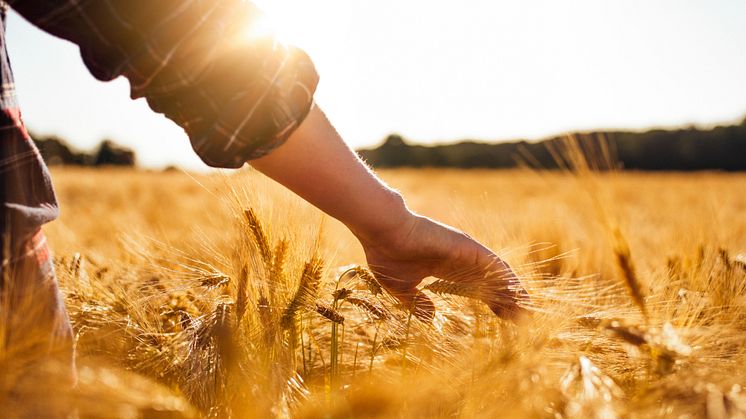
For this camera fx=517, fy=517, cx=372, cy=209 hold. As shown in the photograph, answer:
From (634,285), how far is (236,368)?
1.65 ft

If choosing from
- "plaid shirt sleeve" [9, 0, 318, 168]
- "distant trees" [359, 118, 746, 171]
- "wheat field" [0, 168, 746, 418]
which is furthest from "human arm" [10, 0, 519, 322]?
"distant trees" [359, 118, 746, 171]

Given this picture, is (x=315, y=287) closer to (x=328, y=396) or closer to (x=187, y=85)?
(x=328, y=396)

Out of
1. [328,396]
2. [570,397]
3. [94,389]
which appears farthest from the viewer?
[328,396]

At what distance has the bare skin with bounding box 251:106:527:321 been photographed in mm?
646

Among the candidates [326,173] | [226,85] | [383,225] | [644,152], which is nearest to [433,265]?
[383,225]

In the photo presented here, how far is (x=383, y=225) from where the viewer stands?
0.73 meters

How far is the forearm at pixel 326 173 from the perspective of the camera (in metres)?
0.64

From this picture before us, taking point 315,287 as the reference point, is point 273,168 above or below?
above

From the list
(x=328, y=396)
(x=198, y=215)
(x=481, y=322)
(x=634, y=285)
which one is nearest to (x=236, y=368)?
(x=328, y=396)

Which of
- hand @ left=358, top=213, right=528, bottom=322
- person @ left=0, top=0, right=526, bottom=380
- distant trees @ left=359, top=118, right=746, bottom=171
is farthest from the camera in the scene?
distant trees @ left=359, top=118, right=746, bottom=171

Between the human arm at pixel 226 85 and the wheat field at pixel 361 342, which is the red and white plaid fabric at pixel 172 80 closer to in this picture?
the human arm at pixel 226 85

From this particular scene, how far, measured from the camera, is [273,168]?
648mm

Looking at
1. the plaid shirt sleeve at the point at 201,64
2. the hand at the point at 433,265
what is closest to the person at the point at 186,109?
the plaid shirt sleeve at the point at 201,64

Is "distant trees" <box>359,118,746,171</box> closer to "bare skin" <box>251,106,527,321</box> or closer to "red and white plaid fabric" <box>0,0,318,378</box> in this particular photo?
"bare skin" <box>251,106,527,321</box>
